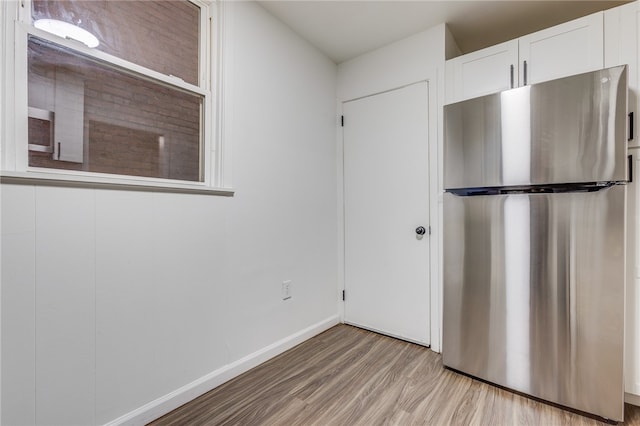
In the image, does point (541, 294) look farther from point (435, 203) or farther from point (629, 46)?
point (629, 46)

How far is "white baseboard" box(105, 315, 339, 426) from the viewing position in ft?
4.83

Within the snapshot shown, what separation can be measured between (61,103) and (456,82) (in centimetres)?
233

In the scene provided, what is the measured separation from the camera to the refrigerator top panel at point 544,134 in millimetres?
1460

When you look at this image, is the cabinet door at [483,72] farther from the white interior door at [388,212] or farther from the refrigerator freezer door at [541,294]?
the refrigerator freezer door at [541,294]

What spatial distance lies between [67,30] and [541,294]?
267cm

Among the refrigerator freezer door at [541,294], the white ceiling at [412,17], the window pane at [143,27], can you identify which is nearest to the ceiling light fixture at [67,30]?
the window pane at [143,27]

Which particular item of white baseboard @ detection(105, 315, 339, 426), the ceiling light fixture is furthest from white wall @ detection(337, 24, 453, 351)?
the ceiling light fixture

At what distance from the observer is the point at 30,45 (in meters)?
1.22

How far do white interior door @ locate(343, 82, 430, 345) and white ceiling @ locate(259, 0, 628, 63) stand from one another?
456mm

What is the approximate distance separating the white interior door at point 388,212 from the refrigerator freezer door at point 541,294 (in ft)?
1.34

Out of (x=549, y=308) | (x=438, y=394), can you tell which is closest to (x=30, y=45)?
(x=438, y=394)

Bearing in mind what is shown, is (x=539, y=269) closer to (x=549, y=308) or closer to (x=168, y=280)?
(x=549, y=308)

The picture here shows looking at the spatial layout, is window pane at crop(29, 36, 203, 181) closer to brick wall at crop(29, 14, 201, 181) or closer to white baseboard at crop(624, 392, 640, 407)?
brick wall at crop(29, 14, 201, 181)

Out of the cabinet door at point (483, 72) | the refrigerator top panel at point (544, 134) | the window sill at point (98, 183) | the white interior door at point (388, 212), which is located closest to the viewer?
the window sill at point (98, 183)
